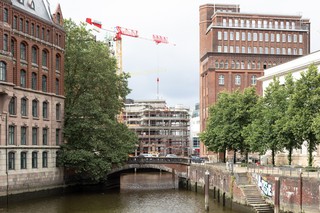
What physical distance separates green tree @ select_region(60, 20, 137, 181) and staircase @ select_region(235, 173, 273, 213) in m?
22.3

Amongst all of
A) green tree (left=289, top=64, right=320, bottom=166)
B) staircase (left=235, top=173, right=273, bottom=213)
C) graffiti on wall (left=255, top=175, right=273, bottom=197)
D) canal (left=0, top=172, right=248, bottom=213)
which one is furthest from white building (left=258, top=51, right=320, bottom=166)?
graffiti on wall (left=255, top=175, right=273, bottom=197)

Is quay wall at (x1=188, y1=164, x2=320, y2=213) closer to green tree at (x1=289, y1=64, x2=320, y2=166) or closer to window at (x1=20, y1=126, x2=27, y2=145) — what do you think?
green tree at (x1=289, y1=64, x2=320, y2=166)

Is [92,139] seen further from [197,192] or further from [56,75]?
[197,192]

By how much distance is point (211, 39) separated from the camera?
130 meters

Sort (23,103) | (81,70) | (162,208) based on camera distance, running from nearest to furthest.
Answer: (162,208)
(23,103)
(81,70)

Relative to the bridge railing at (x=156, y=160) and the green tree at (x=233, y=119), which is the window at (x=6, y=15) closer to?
the green tree at (x=233, y=119)

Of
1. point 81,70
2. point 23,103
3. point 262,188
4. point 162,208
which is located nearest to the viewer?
point 262,188

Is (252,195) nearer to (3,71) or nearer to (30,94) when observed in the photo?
(3,71)

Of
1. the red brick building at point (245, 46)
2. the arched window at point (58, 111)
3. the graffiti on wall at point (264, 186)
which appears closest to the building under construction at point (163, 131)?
the red brick building at point (245, 46)

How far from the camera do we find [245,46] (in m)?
131

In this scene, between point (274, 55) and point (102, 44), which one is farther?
point (274, 55)

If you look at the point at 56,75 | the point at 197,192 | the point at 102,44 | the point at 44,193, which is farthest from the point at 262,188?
the point at 102,44

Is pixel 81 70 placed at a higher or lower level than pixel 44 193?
higher

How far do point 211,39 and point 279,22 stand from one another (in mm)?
17789
